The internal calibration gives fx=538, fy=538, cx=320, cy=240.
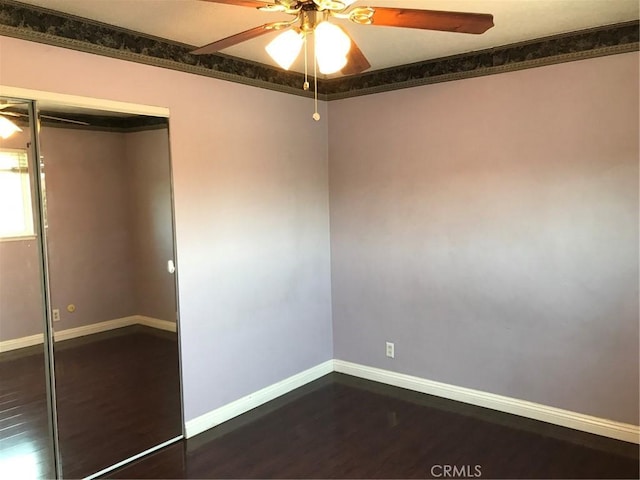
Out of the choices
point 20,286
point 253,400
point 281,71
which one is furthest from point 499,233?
point 20,286

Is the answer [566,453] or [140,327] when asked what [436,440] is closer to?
[566,453]

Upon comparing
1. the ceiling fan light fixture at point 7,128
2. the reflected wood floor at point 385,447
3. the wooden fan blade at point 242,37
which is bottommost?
the reflected wood floor at point 385,447

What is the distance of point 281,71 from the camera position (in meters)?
3.94

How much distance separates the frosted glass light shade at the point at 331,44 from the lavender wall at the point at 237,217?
1448mm

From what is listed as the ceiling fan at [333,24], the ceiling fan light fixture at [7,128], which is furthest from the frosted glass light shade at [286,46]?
the ceiling fan light fixture at [7,128]

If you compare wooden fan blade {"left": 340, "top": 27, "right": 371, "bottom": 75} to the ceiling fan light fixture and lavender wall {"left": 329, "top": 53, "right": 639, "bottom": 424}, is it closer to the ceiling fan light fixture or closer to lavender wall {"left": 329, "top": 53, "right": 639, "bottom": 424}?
lavender wall {"left": 329, "top": 53, "right": 639, "bottom": 424}

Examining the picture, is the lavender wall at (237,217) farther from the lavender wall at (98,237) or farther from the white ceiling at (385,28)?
the white ceiling at (385,28)

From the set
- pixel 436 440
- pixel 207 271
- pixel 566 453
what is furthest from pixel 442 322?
pixel 207 271

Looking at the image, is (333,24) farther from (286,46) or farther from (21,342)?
(21,342)

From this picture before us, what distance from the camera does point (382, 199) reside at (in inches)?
160

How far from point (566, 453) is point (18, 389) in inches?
118

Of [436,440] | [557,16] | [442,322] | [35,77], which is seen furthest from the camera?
[442,322]

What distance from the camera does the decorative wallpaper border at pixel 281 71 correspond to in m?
2.62

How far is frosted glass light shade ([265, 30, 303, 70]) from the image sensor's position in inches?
80.5
